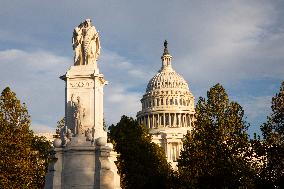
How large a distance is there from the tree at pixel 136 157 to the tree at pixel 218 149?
9457mm

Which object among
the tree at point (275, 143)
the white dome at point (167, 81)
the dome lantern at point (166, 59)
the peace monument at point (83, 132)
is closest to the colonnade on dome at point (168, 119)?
the white dome at point (167, 81)

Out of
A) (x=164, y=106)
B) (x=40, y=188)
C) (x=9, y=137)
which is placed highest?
(x=164, y=106)

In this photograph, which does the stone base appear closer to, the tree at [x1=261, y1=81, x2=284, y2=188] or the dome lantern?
the tree at [x1=261, y1=81, x2=284, y2=188]

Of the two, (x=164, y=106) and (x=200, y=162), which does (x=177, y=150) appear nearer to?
(x=164, y=106)

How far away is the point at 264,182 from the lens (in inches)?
1422

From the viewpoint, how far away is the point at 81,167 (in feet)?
89.4

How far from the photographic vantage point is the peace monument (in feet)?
88.7

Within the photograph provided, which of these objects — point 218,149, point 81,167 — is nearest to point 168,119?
point 218,149

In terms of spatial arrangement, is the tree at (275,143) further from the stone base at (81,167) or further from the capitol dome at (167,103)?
the capitol dome at (167,103)

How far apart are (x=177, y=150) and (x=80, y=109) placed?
99.5 meters

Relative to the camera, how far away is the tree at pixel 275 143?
3459 cm

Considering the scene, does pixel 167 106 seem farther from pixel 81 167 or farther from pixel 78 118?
pixel 81 167

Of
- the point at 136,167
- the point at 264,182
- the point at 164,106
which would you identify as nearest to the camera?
the point at 264,182

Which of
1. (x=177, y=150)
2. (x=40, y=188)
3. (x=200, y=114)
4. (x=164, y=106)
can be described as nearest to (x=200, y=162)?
(x=200, y=114)
